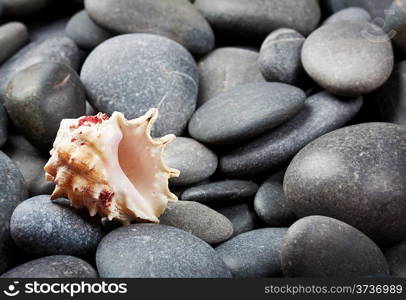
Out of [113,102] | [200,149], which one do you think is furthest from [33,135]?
[200,149]

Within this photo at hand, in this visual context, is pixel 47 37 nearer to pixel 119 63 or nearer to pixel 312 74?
pixel 119 63

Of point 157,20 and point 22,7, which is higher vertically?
point 157,20

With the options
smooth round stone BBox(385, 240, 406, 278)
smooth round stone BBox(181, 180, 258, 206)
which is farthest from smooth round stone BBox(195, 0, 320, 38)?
smooth round stone BBox(385, 240, 406, 278)

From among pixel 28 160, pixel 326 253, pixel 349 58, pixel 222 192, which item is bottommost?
pixel 28 160

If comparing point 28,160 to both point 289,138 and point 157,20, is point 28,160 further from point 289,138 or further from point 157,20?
point 289,138

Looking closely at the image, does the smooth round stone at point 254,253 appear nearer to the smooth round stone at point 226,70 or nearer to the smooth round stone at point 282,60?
the smooth round stone at point 282,60

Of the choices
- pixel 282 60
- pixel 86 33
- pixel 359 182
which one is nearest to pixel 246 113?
pixel 282 60

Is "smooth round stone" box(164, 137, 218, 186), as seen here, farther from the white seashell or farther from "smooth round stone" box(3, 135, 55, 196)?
"smooth round stone" box(3, 135, 55, 196)
